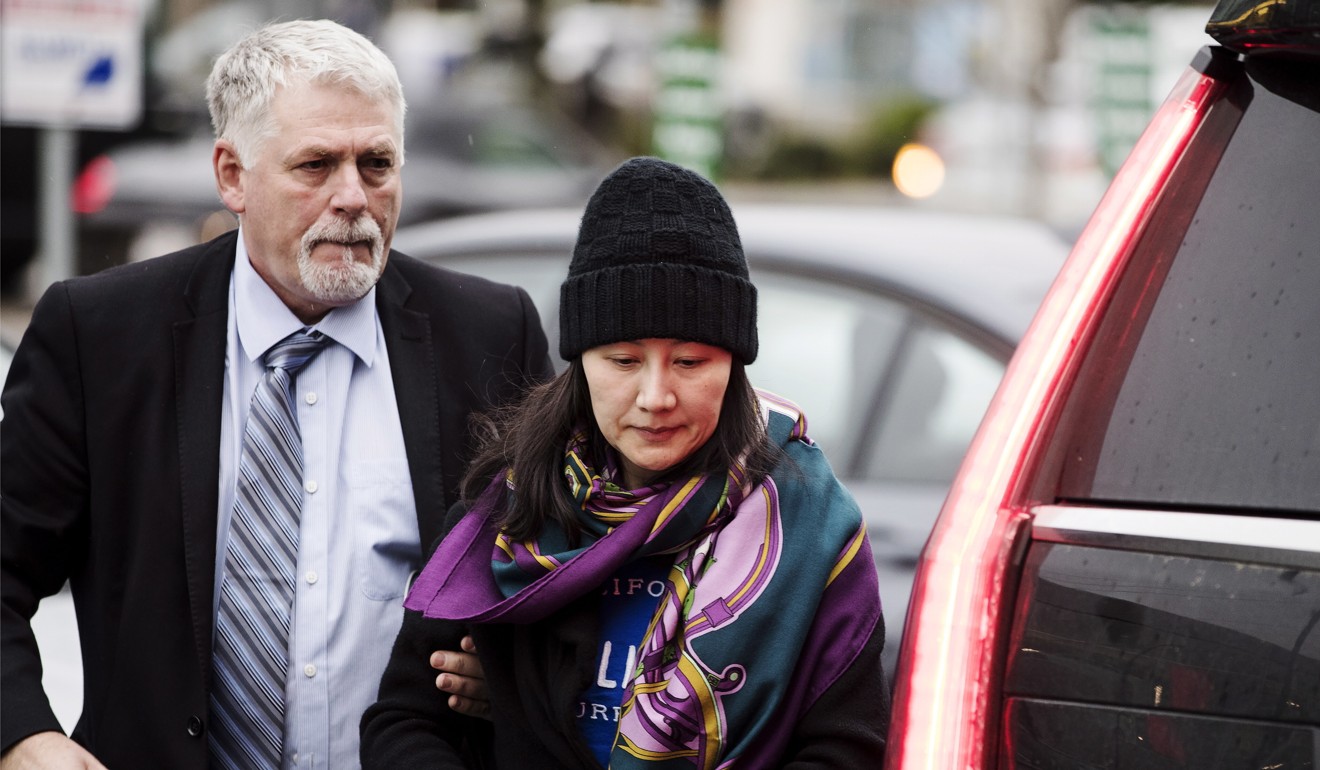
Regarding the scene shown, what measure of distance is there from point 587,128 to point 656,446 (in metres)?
22.4

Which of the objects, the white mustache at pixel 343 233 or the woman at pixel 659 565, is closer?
the woman at pixel 659 565

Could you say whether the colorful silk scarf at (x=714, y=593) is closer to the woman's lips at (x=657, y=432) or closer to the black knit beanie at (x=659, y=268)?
the woman's lips at (x=657, y=432)

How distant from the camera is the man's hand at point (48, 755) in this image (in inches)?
92.3

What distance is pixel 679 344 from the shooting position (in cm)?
221

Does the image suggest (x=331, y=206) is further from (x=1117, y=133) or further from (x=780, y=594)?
(x=1117, y=133)

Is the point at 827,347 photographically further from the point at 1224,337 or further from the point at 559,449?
the point at 1224,337

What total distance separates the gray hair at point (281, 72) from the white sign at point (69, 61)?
4.00m

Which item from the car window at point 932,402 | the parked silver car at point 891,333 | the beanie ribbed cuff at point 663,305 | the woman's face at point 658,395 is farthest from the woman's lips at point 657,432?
the car window at point 932,402

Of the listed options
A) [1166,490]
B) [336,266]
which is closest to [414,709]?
[336,266]

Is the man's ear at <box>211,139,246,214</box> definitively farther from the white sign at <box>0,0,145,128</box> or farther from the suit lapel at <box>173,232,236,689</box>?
the white sign at <box>0,0,145,128</box>

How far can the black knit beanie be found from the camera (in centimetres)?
218

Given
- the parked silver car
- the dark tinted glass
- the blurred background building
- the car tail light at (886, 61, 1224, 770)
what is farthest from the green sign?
the dark tinted glass

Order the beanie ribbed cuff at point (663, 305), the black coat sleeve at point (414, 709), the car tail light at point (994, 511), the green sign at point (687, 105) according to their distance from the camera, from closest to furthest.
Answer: the car tail light at point (994, 511), the beanie ribbed cuff at point (663, 305), the black coat sleeve at point (414, 709), the green sign at point (687, 105)

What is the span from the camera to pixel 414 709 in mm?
2332
